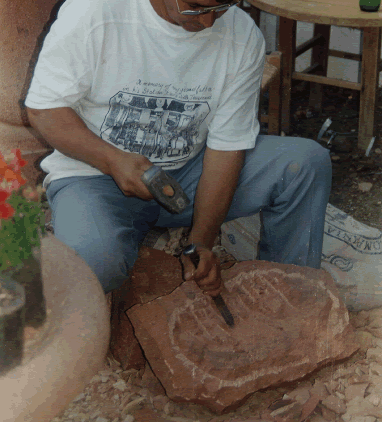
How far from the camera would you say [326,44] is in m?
4.24

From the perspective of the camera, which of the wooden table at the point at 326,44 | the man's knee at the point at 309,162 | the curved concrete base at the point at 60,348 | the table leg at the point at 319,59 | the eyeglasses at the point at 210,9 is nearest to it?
the curved concrete base at the point at 60,348

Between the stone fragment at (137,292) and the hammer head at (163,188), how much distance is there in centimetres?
48

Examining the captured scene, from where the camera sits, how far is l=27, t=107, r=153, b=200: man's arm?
1.85 m

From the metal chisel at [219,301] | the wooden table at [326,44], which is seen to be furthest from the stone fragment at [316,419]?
the wooden table at [326,44]

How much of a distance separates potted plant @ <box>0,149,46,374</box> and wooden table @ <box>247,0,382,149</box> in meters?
2.22

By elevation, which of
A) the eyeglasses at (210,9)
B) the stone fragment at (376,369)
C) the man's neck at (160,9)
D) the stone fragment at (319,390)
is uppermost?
the eyeglasses at (210,9)

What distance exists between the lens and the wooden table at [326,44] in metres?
2.94

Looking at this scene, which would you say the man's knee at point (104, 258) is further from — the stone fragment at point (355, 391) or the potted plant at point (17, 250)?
the stone fragment at point (355, 391)

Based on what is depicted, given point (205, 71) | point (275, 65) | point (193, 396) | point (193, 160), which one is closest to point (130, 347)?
point (193, 396)

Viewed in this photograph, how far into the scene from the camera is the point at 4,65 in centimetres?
244

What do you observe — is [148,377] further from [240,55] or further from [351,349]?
[240,55]

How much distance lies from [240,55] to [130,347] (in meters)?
1.18

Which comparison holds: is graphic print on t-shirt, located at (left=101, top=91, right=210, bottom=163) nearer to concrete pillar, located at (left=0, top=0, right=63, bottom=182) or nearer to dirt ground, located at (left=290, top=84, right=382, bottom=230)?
concrete pillar, located at (left=0, top=0, right=63, bottom=182)

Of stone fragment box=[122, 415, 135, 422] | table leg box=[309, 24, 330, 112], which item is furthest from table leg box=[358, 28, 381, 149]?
stone fragment box=[122, 415, 135, 422]
